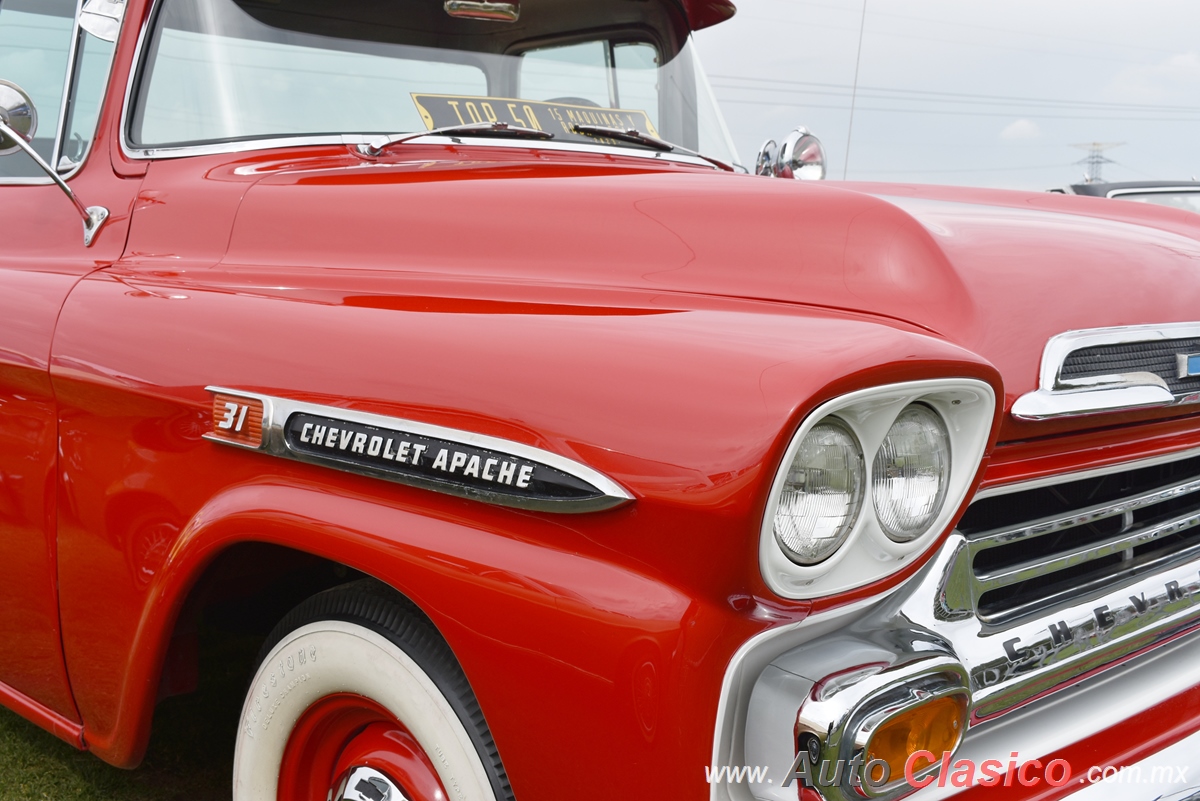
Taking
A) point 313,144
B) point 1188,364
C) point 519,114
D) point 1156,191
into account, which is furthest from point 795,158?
point 1156,191

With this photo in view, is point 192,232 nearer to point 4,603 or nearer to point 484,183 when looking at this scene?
point 484,183

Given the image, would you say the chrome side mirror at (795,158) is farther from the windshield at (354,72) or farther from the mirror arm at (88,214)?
the mirror arm at (88,214)

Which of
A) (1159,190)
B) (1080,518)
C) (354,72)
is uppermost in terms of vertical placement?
(354,72)

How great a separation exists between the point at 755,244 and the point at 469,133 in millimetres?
A: 901

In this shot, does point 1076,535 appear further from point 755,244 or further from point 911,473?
point 755,244

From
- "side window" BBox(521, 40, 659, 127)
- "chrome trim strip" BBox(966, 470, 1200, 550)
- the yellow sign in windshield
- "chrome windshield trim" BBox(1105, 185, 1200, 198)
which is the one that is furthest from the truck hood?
"chrome windshield trim" BBox(1105, 185, 1200, 198)

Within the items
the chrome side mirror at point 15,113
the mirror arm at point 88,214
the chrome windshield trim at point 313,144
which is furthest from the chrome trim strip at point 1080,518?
the chrome side mirror at point 15,113

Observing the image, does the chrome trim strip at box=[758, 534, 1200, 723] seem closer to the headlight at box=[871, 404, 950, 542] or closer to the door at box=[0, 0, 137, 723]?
the headlight at box=[871, 404, 950, 542]

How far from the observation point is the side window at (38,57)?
7.93 ft

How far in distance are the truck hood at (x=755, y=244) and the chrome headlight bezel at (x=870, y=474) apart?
0.58ft

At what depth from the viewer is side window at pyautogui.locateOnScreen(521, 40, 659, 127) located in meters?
2.56

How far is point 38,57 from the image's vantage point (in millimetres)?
2516

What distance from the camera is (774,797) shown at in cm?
118

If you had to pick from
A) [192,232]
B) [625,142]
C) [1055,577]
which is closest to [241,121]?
[192,232]
